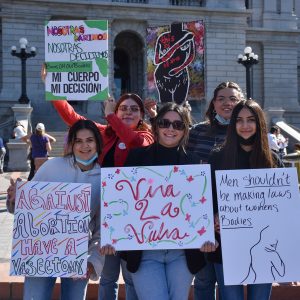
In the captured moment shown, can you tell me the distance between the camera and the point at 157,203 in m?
3.68

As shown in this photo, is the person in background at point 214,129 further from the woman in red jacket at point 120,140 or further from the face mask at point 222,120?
the woman in red jacket at point 120,140

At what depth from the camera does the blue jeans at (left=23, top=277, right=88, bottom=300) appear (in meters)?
3.63

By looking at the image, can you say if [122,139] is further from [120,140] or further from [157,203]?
[157,203]

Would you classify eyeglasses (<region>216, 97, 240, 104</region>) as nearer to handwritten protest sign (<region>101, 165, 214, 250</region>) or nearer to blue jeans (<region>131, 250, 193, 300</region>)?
handwritten protest sign (<region>101, 165, 214, 250</region>)

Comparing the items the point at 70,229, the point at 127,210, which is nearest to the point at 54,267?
the point at 70,229

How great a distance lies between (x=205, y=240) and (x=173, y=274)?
1.09ft

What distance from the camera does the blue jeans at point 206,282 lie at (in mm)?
3998

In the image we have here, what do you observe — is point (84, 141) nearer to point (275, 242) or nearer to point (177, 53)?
point (275, 242)

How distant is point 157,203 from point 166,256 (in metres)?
0.39

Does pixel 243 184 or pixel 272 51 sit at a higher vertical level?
pixel 272 51

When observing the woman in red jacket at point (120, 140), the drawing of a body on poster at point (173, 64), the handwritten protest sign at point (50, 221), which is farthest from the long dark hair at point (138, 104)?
the drawing of a body on poster at point (173, 64)

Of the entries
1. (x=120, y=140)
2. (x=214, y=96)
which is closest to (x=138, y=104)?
(x=120, y=140)

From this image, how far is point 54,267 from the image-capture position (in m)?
3.69

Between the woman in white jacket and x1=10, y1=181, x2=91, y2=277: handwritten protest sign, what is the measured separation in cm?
11
